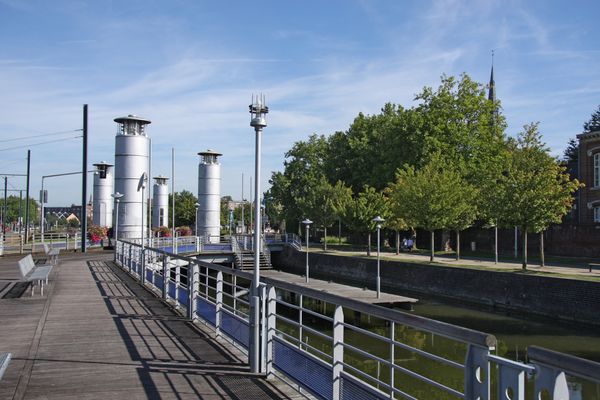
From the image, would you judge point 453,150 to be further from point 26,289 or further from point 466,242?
point 26,289

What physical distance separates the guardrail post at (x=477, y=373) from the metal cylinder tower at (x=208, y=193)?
1881 inches

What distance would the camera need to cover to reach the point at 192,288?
11156mm

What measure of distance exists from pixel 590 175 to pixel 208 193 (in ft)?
98.6

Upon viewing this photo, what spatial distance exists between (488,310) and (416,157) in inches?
859

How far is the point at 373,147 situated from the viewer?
55.1 meters

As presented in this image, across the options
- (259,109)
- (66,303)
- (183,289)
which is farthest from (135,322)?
(259,109)

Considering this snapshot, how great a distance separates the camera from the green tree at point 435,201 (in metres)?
36.6

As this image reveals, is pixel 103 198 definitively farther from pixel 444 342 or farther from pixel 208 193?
pixel 444 342

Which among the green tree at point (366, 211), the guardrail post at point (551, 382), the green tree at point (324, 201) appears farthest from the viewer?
the green tree at point (324, 201)

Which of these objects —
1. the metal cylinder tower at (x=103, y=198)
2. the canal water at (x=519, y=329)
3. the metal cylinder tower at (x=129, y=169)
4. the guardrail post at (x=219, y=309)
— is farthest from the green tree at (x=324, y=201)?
the guardrail post at (x=219, y=309)

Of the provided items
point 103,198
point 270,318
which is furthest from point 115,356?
point 103,198

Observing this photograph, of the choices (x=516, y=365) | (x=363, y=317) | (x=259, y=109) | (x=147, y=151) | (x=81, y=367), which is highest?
(x=147, y=151)

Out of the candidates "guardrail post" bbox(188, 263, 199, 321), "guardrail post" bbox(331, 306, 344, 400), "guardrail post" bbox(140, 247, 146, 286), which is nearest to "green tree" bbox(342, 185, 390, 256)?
"guardrail post" bbox(140, 247, 146, 286)

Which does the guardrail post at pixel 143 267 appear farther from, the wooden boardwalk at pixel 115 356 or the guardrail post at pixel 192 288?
the guardrail post at pixel 192 288
